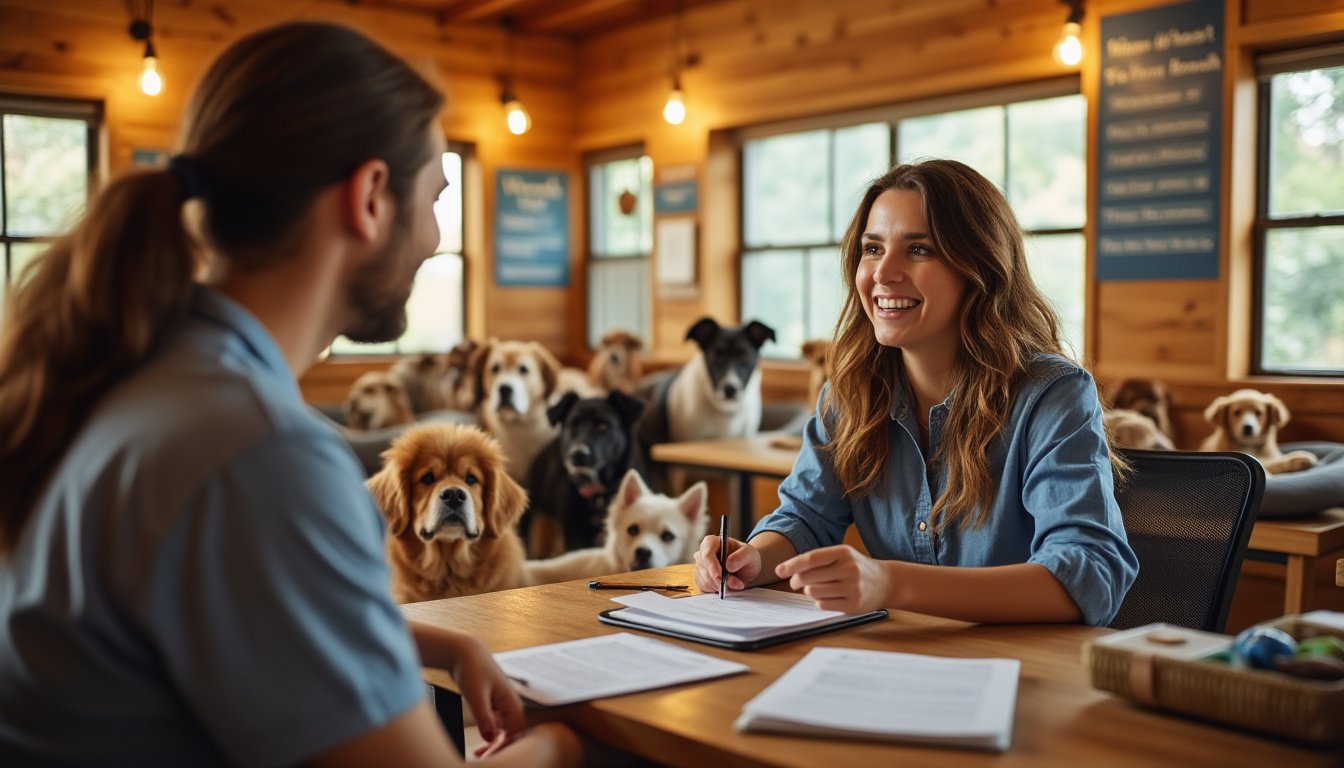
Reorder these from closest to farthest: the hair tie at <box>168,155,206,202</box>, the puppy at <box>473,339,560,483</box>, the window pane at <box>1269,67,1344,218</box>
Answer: the hair tie at <box>168,155,206,202</box> < the window pane at <box>1269,67,1344,218</box> < the puppy at <box>473,339,560,483</box>

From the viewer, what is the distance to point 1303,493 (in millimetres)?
3012

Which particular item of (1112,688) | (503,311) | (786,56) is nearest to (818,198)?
(786,56)

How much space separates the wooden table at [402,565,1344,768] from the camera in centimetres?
106

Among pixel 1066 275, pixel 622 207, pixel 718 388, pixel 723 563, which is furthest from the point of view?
pixel 622 207

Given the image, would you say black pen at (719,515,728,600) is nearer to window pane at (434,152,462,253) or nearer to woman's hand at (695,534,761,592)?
woman's hand at (695,534,761,592)

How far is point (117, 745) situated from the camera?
2.81 ft

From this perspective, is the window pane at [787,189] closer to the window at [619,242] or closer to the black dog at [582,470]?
the window at [619,242]

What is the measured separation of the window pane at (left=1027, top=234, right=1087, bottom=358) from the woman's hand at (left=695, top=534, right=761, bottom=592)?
358 centimetres

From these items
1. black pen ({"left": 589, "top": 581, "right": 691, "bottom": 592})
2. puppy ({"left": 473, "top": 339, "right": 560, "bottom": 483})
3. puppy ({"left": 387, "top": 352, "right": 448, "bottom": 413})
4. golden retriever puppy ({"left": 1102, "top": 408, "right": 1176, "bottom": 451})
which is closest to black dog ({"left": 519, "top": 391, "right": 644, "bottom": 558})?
puppy ({"left": 473, "top": 339, "right": 560, "bottom": 483})

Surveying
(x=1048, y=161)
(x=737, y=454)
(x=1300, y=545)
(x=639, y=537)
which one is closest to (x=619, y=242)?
(x=1048, y=161)

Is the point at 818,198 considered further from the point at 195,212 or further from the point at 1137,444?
the point at 195,212

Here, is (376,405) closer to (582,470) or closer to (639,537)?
(582,470)

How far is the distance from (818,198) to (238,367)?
5.61 m

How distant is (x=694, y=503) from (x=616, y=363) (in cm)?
→ 308
